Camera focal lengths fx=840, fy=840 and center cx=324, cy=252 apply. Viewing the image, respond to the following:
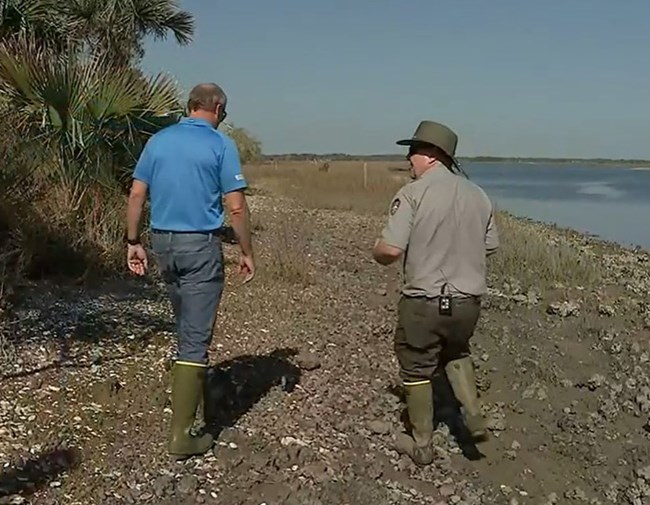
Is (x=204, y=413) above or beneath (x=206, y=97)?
beneath

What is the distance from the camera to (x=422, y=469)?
17.5 feet

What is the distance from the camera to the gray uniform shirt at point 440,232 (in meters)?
4.90

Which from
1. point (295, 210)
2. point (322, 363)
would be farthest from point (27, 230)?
point (295, 210)

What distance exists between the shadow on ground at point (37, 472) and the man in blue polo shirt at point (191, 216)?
57cm

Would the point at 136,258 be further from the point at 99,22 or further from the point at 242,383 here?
the point at 99,22

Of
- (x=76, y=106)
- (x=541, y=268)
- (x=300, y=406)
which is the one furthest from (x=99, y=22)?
(x=300, y=406)

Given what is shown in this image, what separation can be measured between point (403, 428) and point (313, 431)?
0.69 meters

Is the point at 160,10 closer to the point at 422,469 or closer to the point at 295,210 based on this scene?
the point at 295,210

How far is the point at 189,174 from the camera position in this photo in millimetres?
4621

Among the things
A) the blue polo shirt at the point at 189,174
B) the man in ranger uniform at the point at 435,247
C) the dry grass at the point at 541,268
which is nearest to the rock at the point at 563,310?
the dry grass at the point at 541,268

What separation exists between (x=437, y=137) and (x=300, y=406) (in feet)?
→ 7.31

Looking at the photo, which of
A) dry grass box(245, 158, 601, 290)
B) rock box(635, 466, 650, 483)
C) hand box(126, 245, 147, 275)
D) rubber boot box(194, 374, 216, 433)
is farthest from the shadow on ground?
dry grass box(245, 158, 601, 290)

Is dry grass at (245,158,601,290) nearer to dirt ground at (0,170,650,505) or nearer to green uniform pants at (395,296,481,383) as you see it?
dirt ground at (0,170,650,505)

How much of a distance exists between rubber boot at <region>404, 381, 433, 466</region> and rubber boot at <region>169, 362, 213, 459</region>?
1.32 metres
